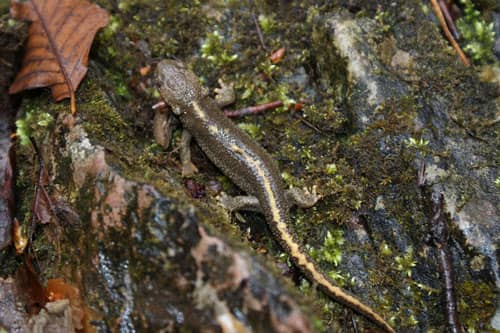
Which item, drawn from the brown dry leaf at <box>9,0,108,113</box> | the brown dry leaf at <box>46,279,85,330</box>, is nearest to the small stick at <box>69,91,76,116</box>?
the brown dry leaf at <box>9,0,108,113</box>

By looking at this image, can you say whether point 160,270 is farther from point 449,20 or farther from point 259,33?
point 449,20

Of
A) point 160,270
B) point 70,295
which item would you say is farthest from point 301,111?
point 70,295

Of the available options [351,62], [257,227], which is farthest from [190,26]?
[257,227]

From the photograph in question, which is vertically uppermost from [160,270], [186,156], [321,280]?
[160,270]

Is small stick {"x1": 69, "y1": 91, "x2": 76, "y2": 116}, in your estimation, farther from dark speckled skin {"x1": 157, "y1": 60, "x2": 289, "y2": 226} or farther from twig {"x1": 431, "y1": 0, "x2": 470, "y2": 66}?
twig {"x1": 431, "y1": 0, "x2": 470, "y2": 66}

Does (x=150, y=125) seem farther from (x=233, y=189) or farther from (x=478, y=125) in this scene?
(x=478, y=125)

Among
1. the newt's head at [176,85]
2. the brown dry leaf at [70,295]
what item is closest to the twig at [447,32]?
the newt's head at [176,85]

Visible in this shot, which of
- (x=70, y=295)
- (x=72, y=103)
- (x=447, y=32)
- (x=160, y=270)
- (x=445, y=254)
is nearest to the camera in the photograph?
(x=160, y=270)

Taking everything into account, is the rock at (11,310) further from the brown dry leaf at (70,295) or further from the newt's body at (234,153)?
the newt's body at (234,153)
